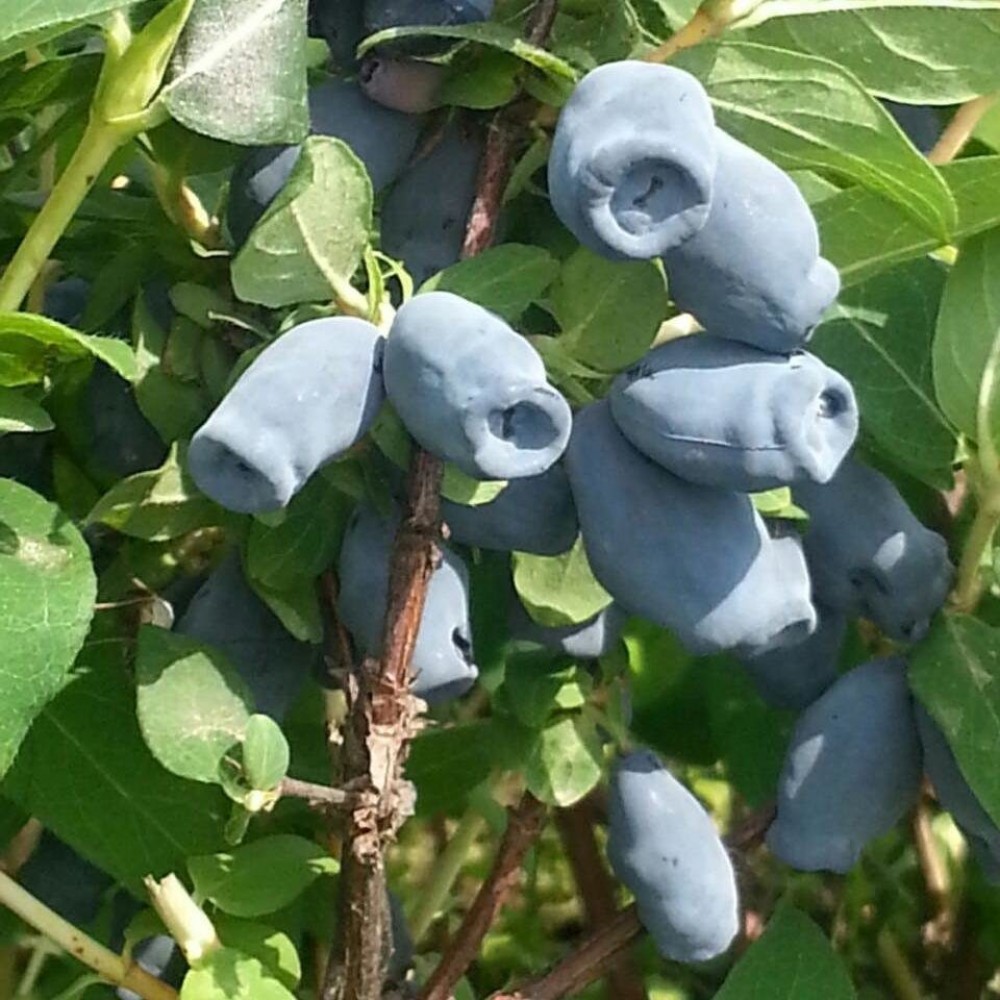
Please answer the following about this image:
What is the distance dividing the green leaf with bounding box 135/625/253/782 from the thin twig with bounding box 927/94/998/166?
14.3 inches

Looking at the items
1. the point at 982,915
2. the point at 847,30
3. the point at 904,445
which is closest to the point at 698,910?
the point at 904,445

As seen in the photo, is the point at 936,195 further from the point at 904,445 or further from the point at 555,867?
the point at 555,867

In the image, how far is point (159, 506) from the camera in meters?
0.56

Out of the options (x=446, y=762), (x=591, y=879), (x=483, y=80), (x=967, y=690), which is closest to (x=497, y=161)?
(x=483, y=80)

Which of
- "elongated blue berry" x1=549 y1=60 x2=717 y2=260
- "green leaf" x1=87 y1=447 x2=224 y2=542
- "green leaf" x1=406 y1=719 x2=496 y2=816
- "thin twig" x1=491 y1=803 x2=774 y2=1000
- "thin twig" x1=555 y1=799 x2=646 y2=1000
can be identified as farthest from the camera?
"thin twig" x1=555 y1=799 x2=646 y2=1000

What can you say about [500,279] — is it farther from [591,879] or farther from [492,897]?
[591,879]

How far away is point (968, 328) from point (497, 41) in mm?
205

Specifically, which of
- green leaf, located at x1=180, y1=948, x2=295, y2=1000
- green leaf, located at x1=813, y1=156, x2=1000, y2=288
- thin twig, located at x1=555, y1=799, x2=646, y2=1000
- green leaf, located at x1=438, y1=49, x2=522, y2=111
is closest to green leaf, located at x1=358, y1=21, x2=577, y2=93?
green leaf, located at x1=438, y1=49, x2=522, y2=111

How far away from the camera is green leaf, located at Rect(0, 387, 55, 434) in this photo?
1.74 ft

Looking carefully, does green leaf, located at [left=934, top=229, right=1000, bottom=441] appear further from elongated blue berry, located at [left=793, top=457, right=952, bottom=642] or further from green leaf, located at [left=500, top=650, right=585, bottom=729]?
green leaf, located at [left=500, top=650, right=585, bottom=729]

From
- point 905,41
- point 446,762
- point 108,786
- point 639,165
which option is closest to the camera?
point 639,165

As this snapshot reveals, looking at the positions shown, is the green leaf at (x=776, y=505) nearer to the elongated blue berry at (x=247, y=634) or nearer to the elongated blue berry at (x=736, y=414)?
the elongated blue berry at (x=736, y=414)

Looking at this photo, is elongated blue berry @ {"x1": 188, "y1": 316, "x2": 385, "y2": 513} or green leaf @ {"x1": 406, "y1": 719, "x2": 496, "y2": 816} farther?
green leaf @ {"x1": 406, "y1": 719, "x2": 496, "y2": 816}

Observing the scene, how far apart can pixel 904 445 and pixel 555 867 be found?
24.1 inches
